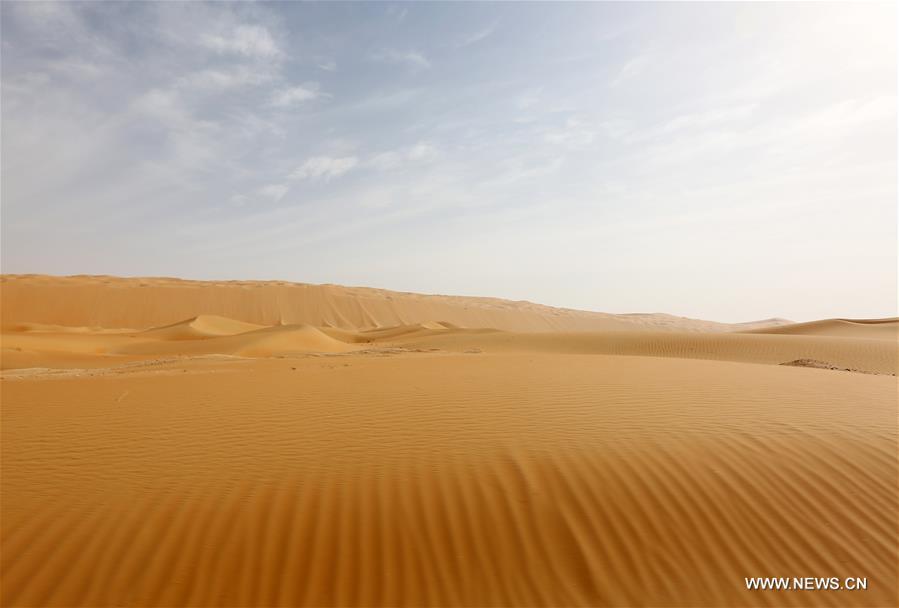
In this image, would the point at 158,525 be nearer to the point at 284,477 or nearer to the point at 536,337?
the point at 284,477

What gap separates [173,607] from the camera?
3.57 meters

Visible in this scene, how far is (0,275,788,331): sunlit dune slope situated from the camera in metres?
46.6

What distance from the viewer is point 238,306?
54156 mm

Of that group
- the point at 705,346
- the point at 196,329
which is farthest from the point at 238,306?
the point at 705,346

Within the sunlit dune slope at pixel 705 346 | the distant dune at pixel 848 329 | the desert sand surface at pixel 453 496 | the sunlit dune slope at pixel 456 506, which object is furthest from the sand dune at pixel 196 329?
the distant dune at pixel 848 329

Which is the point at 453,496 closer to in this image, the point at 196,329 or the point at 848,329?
the point at 196,329

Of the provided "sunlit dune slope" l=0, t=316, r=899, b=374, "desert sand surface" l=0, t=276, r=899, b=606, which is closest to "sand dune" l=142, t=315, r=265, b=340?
"sunlit dune slope" l=0, t=316, r=899, b=374

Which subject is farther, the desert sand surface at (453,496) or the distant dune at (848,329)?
the distant dune at (848,329)

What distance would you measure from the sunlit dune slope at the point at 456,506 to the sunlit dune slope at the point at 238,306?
43.8 m

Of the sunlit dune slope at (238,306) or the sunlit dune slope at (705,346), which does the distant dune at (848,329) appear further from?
the sunlit dune slope at (238,306)

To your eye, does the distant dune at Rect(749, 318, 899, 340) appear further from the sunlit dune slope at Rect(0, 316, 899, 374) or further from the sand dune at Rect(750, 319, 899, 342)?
the sunlit dune slope at Rect(0, 316, 899, 374)

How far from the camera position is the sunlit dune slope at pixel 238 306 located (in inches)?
1834

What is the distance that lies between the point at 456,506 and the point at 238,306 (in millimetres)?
53885

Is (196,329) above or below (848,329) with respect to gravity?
below
